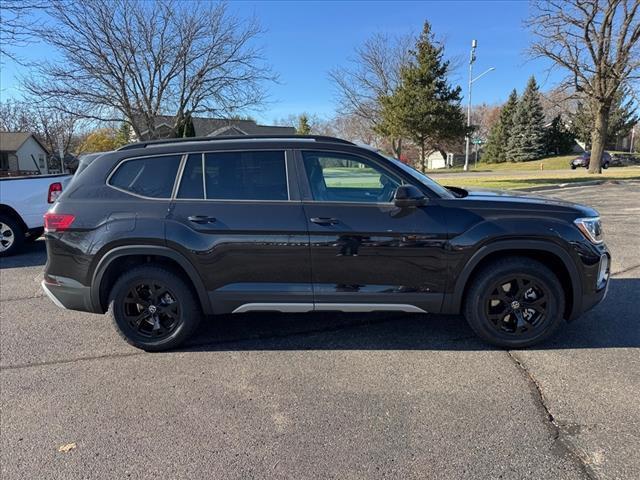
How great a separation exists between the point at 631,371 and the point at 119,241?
167 inches

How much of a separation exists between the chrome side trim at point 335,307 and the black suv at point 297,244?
0.04 feet

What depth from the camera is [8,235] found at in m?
7.98

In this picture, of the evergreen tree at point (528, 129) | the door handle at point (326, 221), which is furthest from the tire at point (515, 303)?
the evergreen tree at point (528, 129)

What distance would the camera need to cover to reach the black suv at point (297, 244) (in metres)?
3.66

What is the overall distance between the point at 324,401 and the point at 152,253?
6.24ft

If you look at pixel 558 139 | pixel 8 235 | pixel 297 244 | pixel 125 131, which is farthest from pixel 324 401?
pixel 558 139

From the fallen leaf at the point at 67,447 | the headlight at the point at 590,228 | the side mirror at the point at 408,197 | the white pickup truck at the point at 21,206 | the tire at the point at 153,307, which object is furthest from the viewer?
the white pickup truck at the point at 21,206

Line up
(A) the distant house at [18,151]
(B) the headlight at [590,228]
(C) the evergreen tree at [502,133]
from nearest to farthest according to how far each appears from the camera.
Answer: (B) the headlight at [590,228]
(A) the distant house at [18,151]
(C) the evergreen tree at [502,133]

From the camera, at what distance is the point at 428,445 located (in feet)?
8.68

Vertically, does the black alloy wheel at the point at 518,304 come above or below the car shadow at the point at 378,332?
above

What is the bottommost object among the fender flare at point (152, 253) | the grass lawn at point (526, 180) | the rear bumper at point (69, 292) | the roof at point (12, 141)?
the grass lawn at point (526, 180)

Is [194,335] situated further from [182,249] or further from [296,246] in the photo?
[296,246]

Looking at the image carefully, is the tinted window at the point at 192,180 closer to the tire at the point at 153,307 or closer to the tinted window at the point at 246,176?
the tinted window at the point at 246,176

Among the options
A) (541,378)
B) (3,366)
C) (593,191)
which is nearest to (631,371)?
(541,378)
